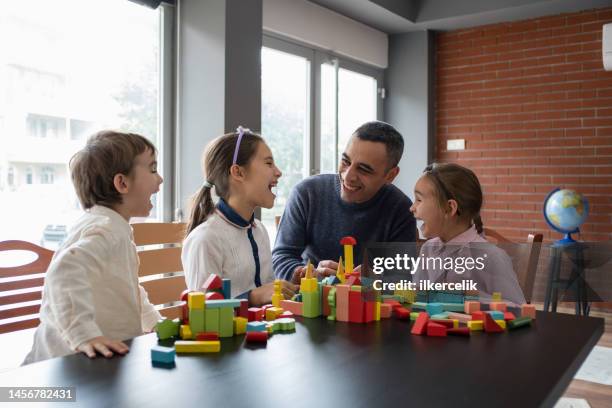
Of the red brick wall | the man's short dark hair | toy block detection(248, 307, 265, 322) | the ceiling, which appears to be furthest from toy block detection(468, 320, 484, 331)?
the red brick wall

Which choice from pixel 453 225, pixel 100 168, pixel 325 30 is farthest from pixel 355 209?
pixel 325 30

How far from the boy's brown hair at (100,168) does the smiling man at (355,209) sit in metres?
0.75

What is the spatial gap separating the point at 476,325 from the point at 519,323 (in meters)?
0.11

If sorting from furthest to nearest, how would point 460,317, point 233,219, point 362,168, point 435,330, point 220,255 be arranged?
1. point 362,168
2. point 233,219
3. point 220,255
4. point 460,317
5. point 435,330

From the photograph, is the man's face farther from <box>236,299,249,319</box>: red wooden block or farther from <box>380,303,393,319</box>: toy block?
<box>236,299,249,319</box>: red wooden block

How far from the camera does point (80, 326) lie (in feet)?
3.46

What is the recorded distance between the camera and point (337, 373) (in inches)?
33.9

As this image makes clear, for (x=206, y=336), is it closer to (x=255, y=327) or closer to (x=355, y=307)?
(x=255, y=327)

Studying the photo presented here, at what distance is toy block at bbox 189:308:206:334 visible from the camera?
1.03m

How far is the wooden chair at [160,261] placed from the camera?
216cm

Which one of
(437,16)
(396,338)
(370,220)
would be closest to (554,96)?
(437,16)

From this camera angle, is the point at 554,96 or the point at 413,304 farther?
the point at 554,96

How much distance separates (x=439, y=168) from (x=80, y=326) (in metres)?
1.21

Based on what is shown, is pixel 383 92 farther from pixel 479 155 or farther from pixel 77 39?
pixel 77 39
